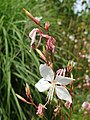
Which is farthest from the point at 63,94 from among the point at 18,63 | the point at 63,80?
the point at 18,63

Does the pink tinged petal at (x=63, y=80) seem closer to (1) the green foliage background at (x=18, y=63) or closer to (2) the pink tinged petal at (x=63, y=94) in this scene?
(2) the pink tinged petal at (x=63, y=94)

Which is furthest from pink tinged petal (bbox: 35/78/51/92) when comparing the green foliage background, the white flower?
the green foliage background

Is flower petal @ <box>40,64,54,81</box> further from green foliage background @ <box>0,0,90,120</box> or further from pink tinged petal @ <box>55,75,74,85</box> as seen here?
green foliage background @ <box>0,0,90,120</box>

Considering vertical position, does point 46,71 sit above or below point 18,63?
above

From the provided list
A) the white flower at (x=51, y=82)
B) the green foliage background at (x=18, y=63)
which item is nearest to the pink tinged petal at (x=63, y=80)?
the white flower at (x=51, y=82)

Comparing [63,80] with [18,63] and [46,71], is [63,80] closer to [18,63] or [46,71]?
[46,71]

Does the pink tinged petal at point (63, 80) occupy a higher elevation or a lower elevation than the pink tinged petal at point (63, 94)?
higher

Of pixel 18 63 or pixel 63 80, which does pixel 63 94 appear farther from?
pixel 18 63

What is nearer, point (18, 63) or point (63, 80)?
point (63, 80)

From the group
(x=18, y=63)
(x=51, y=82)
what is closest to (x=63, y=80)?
(x=51, y=82)

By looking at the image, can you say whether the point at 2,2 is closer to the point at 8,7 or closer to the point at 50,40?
the point at 8,7

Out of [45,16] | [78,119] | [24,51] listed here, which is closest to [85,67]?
[45,16]
